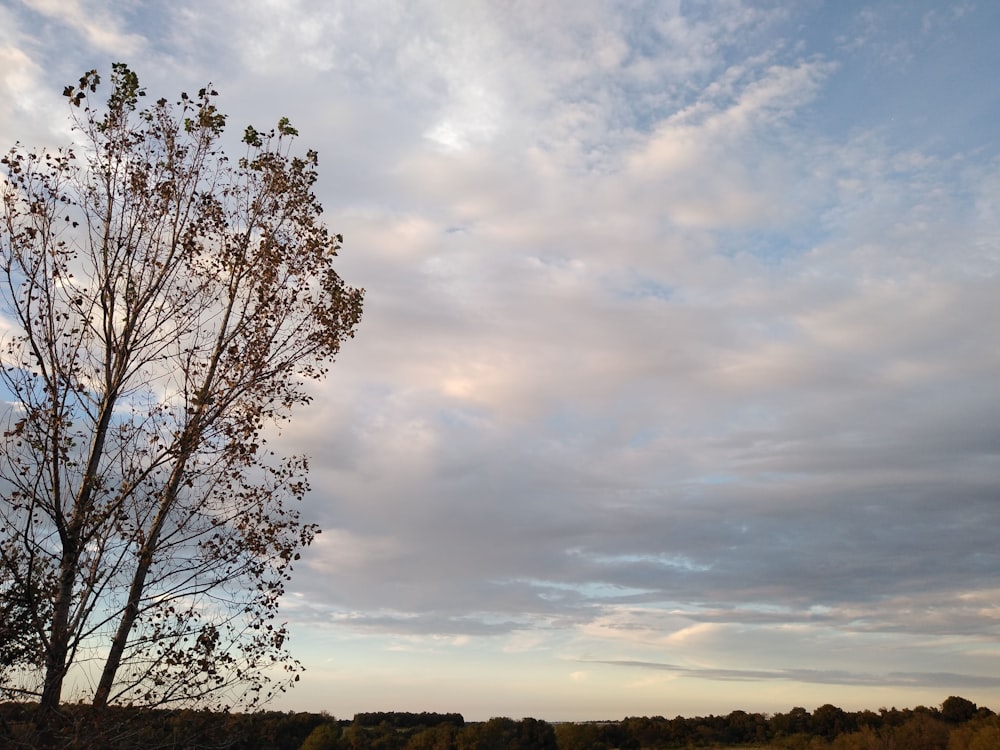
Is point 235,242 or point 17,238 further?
point 235,242

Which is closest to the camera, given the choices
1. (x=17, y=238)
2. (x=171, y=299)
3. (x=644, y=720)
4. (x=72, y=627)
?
(x=72, y=627)

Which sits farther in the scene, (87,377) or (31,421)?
(87,377)

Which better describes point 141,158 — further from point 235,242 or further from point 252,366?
point 252,366

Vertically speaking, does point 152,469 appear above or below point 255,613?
above

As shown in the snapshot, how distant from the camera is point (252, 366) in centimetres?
1330

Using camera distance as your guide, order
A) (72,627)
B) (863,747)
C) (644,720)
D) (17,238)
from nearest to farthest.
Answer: (72,627)
(17,238)
(863,747)
(644,720)

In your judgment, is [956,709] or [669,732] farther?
[669,732]

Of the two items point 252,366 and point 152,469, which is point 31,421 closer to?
point 152,469

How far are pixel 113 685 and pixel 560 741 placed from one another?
9738cm

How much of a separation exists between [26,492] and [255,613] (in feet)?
12.5

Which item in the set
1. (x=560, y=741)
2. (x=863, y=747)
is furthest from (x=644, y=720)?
(x=863, y=747)

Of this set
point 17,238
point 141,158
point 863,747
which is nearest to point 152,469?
point 17,238

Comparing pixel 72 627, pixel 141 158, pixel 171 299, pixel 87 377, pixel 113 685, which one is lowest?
pixel 113 685

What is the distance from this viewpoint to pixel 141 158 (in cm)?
1335
